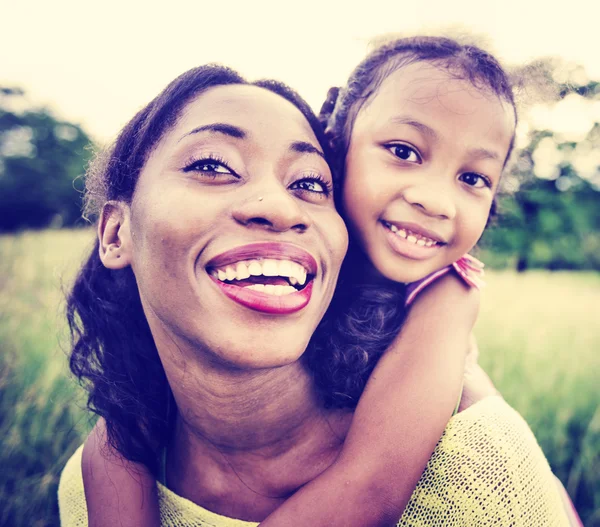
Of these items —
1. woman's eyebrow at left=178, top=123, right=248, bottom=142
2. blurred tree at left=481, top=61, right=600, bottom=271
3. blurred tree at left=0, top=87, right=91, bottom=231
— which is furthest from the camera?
blurred tree at left=0, top=87, right=91, bottom=231

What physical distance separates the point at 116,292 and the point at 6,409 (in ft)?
5.47

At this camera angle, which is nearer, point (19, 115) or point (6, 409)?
point (6, 409)

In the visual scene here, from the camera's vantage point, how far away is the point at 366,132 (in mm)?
1864

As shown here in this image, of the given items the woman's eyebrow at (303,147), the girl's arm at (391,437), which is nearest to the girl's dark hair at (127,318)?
the woman's eyebrow at (303,147)

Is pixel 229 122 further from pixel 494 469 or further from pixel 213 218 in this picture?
pixel 494 469

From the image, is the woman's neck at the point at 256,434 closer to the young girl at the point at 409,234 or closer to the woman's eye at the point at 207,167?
the young girl at the point at 409,234

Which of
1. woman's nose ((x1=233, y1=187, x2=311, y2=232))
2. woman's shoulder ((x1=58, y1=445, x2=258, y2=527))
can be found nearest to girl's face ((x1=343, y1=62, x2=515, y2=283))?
woman's nose ((x1=233, y1=187, x2=311, y2=232))

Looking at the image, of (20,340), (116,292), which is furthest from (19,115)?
(116,292)

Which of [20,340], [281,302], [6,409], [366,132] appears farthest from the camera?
[20,340]

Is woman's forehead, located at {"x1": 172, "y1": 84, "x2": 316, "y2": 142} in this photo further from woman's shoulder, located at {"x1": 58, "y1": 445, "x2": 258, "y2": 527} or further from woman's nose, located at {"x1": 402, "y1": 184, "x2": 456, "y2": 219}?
woman's shoulder, located at {"x1": 58, "y1": 445, "x2": 258, "y2": 527}

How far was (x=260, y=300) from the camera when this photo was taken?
1.36 metres

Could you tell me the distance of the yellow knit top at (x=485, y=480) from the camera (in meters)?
1.39

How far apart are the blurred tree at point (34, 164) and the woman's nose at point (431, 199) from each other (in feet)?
73.8

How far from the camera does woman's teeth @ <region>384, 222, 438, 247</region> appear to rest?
1.80m
